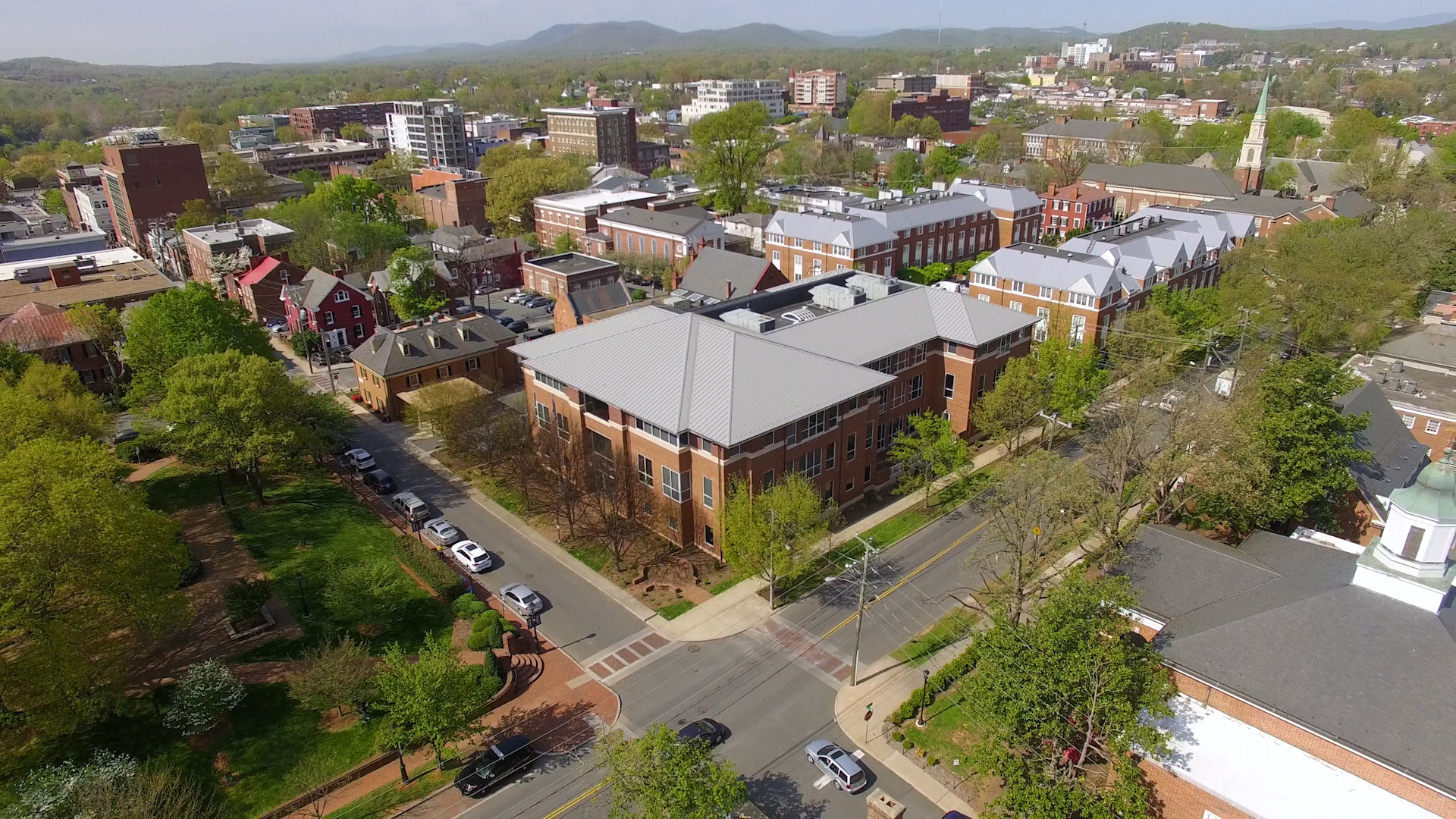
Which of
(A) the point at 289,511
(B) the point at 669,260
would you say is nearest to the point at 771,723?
(A) the point at 289,511

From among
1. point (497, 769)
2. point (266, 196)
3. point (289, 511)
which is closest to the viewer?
point (497, 769)

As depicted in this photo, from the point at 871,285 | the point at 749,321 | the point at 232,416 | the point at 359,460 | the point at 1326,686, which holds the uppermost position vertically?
the point at 871,285

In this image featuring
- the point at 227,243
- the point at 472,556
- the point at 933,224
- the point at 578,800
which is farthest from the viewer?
the point at 933,224

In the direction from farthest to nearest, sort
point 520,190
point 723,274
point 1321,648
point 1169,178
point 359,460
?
point 520,190
point 1169,178
point 723,274
point 359,460
point 1321,648

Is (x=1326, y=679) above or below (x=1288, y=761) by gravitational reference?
above

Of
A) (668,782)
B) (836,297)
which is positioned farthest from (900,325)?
(668,782)

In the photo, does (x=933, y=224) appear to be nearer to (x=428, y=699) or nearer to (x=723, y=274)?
(x=723, y=274)

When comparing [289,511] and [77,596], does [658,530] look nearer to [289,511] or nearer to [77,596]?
[289,511]

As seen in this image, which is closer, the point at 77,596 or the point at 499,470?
the point at 77,596
